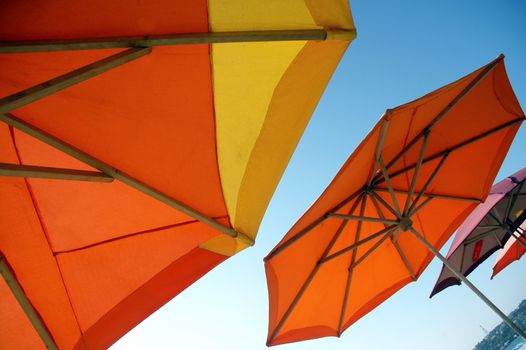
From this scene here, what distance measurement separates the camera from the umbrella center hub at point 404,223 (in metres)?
4.15

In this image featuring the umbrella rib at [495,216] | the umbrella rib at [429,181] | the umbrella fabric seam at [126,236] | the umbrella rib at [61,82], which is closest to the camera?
the umbrella rib at [61,82]

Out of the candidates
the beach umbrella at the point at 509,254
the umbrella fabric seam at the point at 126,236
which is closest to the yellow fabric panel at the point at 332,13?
the umbrella fabric seam at the point at 126,236

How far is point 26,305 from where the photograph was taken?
111 inches

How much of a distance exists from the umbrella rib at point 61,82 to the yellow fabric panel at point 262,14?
523 mm

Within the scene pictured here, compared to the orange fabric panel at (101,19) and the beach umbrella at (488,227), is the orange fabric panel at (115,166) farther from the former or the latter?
the beach umbrella at (488,227)

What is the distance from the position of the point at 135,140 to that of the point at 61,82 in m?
0.88

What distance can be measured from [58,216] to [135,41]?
1.87 meters

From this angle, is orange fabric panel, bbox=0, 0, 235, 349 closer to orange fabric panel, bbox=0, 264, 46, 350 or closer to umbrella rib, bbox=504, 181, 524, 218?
orange fabric panel, bbox=0, 264, 46, 350

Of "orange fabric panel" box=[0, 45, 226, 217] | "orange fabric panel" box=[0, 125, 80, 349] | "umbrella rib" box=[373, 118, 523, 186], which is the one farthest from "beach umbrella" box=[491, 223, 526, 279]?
"orange fabric panel" box=[0, 125, 80, 349]

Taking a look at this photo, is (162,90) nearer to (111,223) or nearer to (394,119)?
(111,223)

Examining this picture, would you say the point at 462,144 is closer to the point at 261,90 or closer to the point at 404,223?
the point at 404,223

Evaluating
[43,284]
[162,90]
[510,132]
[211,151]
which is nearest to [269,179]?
[211,151]

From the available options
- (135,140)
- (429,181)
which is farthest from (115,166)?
(429,181)

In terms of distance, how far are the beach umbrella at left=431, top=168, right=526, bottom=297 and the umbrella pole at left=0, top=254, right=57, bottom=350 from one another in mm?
6688
